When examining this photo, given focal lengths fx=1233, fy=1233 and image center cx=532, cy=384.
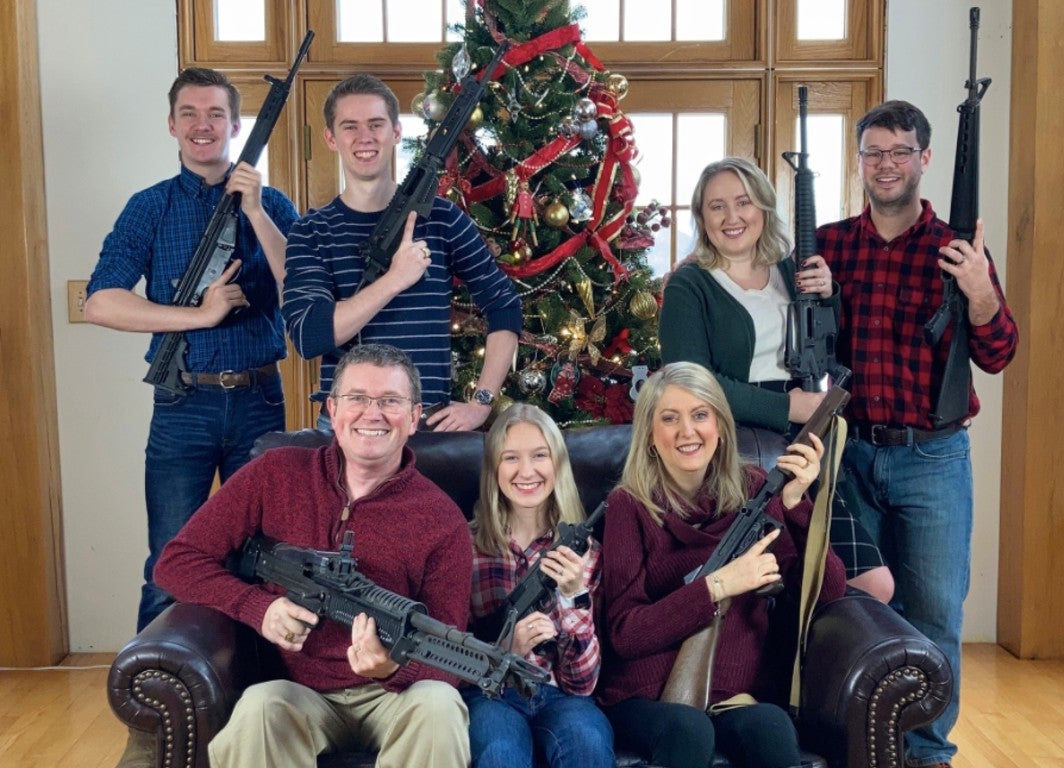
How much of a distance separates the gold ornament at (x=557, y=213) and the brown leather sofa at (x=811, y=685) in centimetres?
151

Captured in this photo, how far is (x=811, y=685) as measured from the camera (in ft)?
7.98

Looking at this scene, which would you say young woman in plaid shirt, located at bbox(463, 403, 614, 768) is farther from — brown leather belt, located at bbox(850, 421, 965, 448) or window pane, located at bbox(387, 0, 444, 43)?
window pane, located at bbox(387, 0, 444, 43)

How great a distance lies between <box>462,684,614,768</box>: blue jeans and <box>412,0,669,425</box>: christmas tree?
123 centimetres

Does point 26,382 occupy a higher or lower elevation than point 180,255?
lower

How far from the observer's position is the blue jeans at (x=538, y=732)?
7.27ft

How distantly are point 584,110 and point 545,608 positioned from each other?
167cm

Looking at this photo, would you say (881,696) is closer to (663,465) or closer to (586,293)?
(663,465)

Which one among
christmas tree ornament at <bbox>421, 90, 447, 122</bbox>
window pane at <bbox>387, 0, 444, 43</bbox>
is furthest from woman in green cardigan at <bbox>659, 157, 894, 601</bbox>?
window pane at <bbox>387, 0, 444, 43</bbox>

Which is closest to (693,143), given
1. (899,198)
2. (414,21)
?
(414,21)

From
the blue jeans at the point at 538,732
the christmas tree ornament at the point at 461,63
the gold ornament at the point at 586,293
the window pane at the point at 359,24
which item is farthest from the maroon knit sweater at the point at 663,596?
the window pane at the point at 359,24

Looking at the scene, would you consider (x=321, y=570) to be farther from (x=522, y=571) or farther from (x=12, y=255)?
(x=12, y=255)

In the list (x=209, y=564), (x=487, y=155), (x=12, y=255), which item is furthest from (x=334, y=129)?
(x=12, y=255)

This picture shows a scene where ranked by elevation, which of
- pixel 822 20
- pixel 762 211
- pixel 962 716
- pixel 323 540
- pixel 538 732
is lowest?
pixel 962 716

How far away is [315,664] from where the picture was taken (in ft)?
7.80
